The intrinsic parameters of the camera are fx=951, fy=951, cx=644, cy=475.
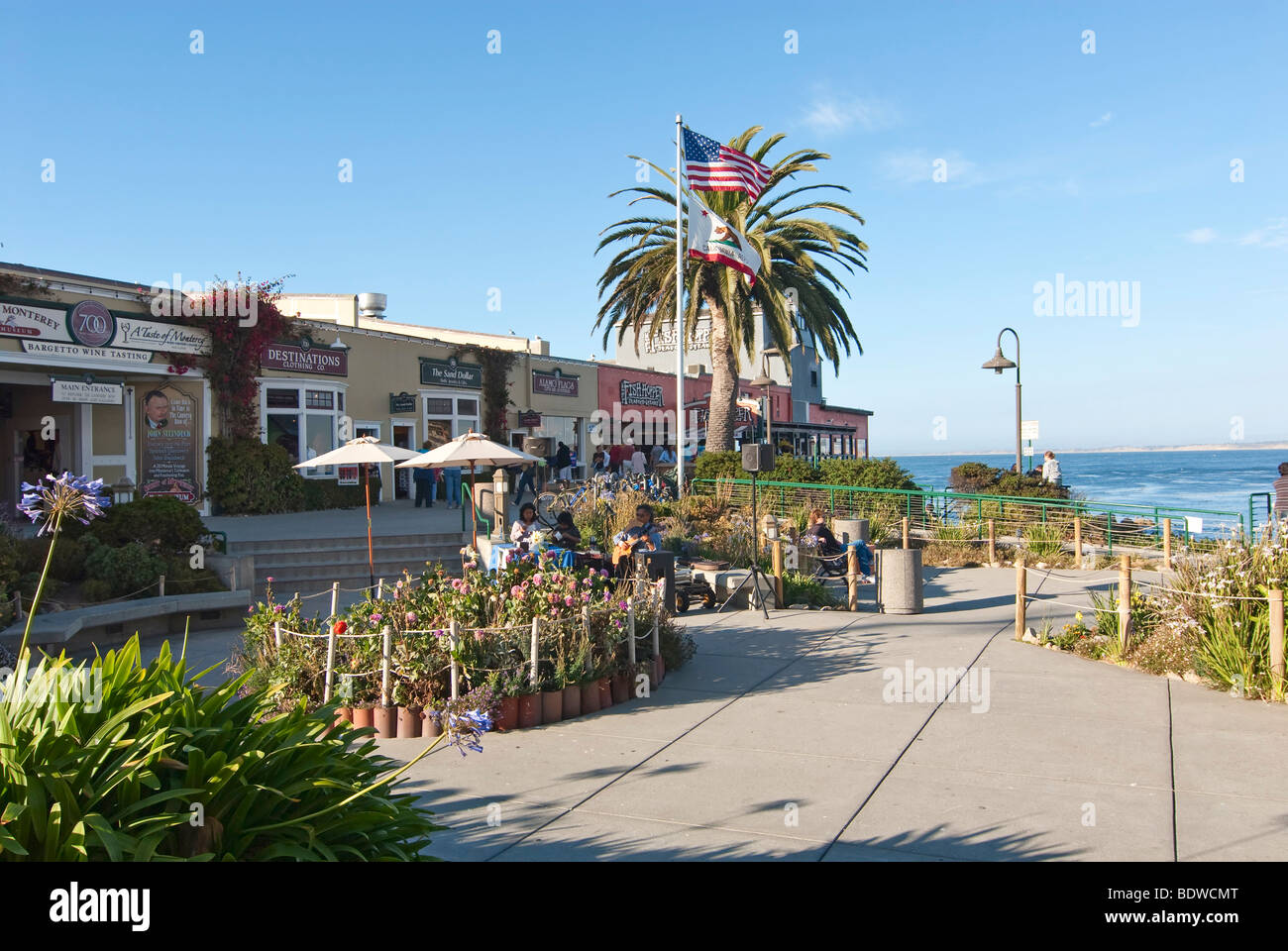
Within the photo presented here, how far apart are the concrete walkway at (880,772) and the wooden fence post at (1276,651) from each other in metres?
0.24

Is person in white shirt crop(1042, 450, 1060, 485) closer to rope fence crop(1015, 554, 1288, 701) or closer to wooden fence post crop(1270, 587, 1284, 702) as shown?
rope fence crop(1015, 554, 1288, 701)

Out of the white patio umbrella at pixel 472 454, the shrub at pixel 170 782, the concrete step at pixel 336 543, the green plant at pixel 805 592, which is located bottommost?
the green plant at pixel 805 592

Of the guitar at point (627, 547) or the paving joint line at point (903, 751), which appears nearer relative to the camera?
the paving joint line at point (903, 751)

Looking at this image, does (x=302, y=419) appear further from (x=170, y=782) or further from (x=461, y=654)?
(x=170, y=782)

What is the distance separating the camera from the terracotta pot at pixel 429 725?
6.79m

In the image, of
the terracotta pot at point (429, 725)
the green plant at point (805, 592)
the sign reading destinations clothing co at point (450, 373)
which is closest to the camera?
the terracotta pot at point (429, 725)

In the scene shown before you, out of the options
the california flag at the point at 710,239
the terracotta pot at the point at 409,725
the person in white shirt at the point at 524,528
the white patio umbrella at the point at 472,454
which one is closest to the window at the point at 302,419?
the white patio umbrella at the point at 472,454

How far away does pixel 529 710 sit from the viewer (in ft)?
23.4

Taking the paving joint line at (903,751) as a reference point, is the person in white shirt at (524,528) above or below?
above

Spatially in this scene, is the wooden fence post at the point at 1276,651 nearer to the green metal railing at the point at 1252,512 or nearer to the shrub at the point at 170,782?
the green metal railing at the point at 1252,512

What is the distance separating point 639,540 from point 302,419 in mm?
12562

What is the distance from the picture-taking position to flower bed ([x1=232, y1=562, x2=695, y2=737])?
23.0 ft

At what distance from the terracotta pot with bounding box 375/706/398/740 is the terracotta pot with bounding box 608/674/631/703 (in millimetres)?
1774

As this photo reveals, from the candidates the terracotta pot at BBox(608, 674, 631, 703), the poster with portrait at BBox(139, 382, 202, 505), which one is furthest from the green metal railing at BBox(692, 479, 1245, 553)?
the terracotta pot at BBox(608, 674, 631, 703)
